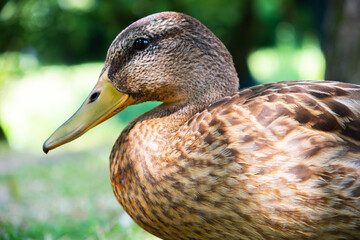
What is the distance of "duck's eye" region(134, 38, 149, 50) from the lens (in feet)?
6.78

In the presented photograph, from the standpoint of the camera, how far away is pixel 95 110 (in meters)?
2.07

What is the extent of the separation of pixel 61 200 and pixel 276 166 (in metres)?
3.37

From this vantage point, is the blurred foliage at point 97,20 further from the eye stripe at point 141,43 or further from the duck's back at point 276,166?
the duck's back at point 276,166

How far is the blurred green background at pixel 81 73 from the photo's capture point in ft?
12.7

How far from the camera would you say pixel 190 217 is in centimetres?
181

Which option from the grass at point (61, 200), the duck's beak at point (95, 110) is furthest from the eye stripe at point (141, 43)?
the grass at point (61, 200)

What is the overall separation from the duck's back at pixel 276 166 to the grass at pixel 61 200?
1.24 meters

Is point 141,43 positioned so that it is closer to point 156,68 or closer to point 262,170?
point 156,68

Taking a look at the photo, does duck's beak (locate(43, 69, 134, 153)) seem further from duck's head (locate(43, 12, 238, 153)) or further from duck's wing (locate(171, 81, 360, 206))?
duck's wing (locate(171, 81, 360, 206))

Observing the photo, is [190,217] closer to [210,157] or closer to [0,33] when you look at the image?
[210,157]

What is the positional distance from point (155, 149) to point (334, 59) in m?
2.85

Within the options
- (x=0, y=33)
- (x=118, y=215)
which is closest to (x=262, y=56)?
(x=0, y=33)

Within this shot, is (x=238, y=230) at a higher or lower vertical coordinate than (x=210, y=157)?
lower

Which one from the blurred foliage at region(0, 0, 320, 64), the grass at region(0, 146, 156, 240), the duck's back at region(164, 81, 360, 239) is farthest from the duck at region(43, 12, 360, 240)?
the blurred foliage at region(0, 0, 320, 64)
